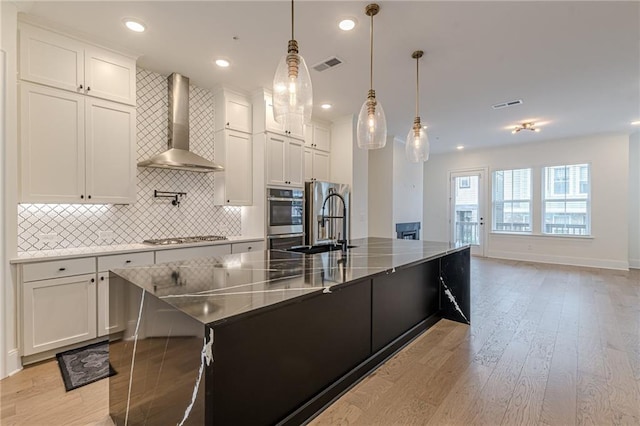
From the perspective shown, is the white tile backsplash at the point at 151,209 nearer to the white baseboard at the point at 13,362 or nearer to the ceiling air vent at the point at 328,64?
the white baseboard at the point at 13,362

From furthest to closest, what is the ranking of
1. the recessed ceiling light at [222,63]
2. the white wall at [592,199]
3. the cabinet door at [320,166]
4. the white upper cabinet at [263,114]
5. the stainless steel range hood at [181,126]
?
the white wall at [592,199] → the cabinet door at [320,166] → the white upper cabinet at [263,114] → the stainless steel range hood at [181,126] → the recessed ceiling light at [222,63]

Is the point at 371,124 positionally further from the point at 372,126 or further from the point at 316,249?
the point at 316,249

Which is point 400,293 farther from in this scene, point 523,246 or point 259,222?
point 523,246

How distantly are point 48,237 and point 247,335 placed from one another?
270 centimetres

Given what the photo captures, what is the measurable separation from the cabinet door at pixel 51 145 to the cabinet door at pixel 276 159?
199cm

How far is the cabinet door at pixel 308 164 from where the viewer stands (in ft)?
15.9

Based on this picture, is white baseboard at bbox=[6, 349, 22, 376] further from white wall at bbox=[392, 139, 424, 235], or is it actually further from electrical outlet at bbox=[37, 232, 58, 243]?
white wall at bbox=[392, 139, 424, 235]

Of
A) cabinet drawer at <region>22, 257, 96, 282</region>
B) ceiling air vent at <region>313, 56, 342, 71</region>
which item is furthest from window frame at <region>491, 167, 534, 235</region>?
cabinet drawer at <region>22, 257, 96, 282</region>

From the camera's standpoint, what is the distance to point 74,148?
2.75m

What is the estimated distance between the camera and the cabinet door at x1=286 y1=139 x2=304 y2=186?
172 inches

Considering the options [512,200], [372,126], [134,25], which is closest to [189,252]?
[134,25]

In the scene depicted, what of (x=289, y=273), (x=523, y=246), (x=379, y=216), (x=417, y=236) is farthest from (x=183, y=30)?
(x=523, y=246)

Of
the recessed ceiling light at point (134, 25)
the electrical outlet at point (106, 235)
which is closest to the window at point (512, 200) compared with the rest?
the recessed ceiling light at point (134, 25)

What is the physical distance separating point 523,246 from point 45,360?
862 cm
